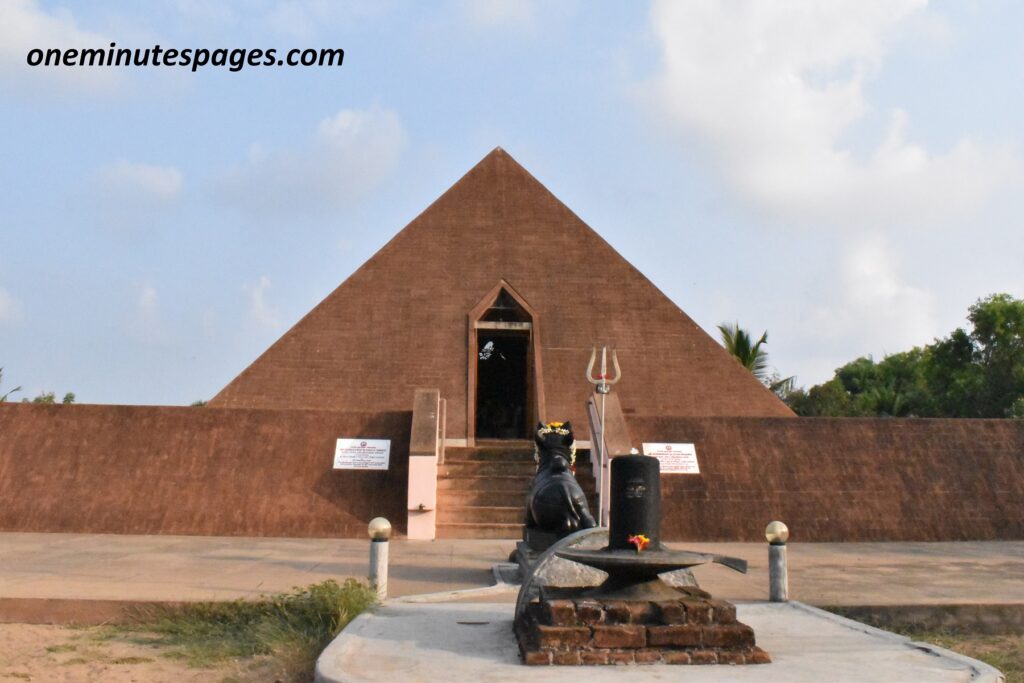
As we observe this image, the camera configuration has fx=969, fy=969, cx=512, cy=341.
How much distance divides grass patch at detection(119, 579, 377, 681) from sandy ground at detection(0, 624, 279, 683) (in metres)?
0.11

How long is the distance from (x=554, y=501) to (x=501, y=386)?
50.6 ft

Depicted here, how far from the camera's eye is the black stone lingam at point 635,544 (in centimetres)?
455

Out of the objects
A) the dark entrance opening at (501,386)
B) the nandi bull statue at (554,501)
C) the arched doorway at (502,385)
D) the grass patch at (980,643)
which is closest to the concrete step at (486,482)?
the nandi bull statue at (554,501)

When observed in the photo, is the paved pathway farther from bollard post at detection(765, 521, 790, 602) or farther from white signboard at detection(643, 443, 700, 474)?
white signboard at detection(643, 443, 700, 474)

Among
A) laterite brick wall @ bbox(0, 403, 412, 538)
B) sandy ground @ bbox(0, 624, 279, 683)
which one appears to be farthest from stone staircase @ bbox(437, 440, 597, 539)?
sandy ground @ bbox(0, 624, 279, 683)

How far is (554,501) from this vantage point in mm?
6879

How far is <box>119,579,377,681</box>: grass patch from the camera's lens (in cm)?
514

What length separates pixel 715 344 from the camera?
53.6ft

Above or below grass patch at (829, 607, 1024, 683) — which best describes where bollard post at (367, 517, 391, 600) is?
above

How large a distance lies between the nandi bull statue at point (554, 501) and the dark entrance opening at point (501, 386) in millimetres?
13723

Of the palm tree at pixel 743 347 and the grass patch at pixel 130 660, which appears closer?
the grass patch at pixel 130 660

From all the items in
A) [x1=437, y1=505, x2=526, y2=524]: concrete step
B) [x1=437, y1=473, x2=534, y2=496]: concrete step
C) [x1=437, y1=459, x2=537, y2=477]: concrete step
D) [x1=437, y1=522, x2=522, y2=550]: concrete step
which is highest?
[x1=437, y1=459, x2=537, y2=477]: concrete step

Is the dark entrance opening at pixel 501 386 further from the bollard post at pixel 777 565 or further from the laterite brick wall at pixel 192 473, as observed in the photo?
the bollard post at pixel 777 565

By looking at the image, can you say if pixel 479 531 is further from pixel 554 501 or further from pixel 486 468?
pixel 554 501
